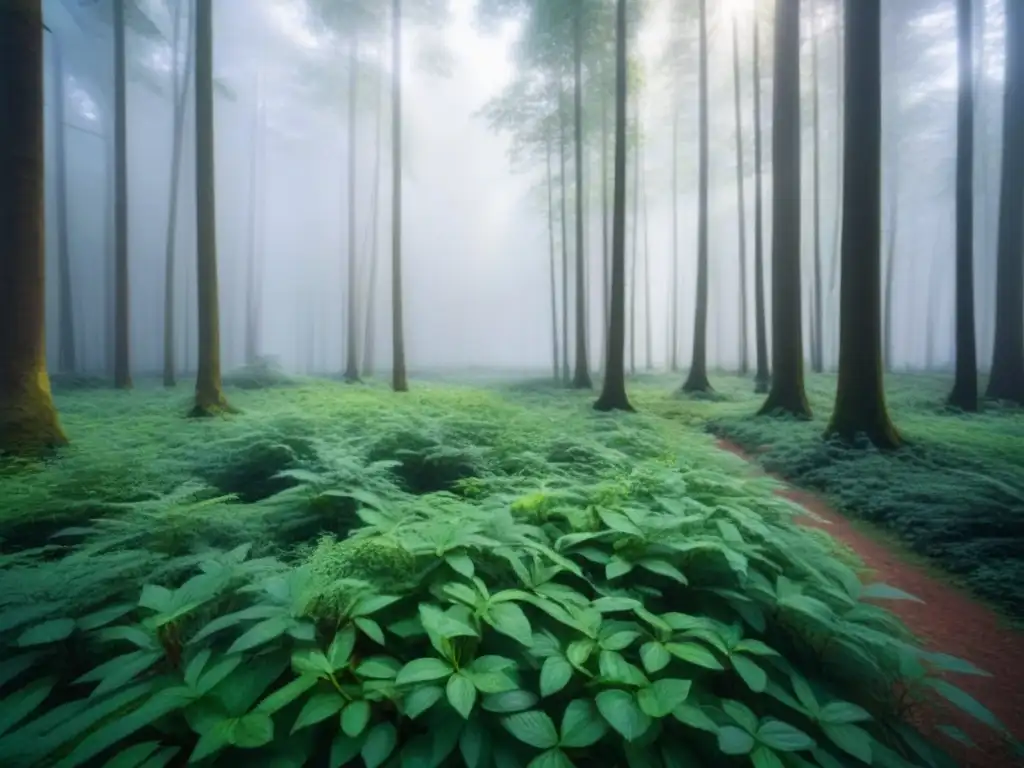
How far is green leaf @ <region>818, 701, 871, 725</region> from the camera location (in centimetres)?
181

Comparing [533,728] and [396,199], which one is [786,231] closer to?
[396,199]

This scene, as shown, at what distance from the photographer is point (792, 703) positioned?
1857 millimetres

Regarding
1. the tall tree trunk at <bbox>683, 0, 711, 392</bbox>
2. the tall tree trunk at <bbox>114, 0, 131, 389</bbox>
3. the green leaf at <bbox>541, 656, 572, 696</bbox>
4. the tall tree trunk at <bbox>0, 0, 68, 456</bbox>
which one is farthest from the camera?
the tall tree trunk at <bbox>683, 0, 711, 392</bbox>

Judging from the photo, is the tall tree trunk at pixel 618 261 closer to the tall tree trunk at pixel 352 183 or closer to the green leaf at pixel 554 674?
the green leaf at pixel 554 674

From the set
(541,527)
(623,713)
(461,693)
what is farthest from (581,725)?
(541,527)

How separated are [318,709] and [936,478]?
6788 millimetres

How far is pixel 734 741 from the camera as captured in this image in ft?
5.36

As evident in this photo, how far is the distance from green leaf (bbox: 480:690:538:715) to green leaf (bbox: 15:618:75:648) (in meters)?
1.69

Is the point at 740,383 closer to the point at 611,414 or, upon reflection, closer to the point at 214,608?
the point at 611,414

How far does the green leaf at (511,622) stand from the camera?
1.86 m

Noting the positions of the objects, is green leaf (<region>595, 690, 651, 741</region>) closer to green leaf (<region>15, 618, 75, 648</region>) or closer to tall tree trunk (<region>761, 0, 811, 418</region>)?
green leaf (<region>15, 618, 75, 648</region>)

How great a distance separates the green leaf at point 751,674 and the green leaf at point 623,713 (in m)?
0.45

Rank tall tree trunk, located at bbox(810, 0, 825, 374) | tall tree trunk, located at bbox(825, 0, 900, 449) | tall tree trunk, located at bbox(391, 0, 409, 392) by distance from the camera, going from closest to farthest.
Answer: tall tree trunk, located at bbox(825, 0, 900, 449), tall tree trunk, located at bbox(391, 0, 409, 392), tall tree trunk, located at bbox(810, 0, 825, 374)

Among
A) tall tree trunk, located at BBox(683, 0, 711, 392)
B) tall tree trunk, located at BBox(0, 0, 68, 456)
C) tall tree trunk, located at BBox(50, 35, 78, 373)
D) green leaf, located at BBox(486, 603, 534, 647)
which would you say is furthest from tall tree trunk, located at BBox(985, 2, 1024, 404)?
tall tree trunk, located at BBox(50, 35, 78, 373)
